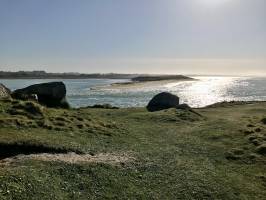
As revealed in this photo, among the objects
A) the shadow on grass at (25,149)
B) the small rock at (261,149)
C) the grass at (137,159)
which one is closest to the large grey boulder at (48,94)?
the grass at (137,159)

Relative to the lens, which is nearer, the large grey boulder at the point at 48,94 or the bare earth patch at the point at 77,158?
the bare earth patch at the point at 77,158

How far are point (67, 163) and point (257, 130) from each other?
18.1 m

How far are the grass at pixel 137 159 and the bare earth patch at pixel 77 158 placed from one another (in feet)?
1.74

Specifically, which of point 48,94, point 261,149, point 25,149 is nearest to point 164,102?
point 48,94

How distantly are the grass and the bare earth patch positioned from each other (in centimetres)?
53

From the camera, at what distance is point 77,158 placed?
2419cm

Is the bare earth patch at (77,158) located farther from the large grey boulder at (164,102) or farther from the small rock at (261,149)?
the large grey boulder at (164,102)

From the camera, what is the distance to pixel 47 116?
3281 cm

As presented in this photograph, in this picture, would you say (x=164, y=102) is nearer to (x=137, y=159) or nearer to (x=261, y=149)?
(x=261, y=149)

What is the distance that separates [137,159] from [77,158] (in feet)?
11.6

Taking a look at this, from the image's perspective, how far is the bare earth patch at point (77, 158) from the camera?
2299 centimetres

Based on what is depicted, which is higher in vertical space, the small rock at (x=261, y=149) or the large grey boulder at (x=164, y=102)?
the large grey boulder at (x=164, y=102)

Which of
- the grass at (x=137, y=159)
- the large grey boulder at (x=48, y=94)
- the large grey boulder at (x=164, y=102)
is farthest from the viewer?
the large grey boulder at (x=164, y=102)

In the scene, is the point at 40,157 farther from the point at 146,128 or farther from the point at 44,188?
the point at 146,128
